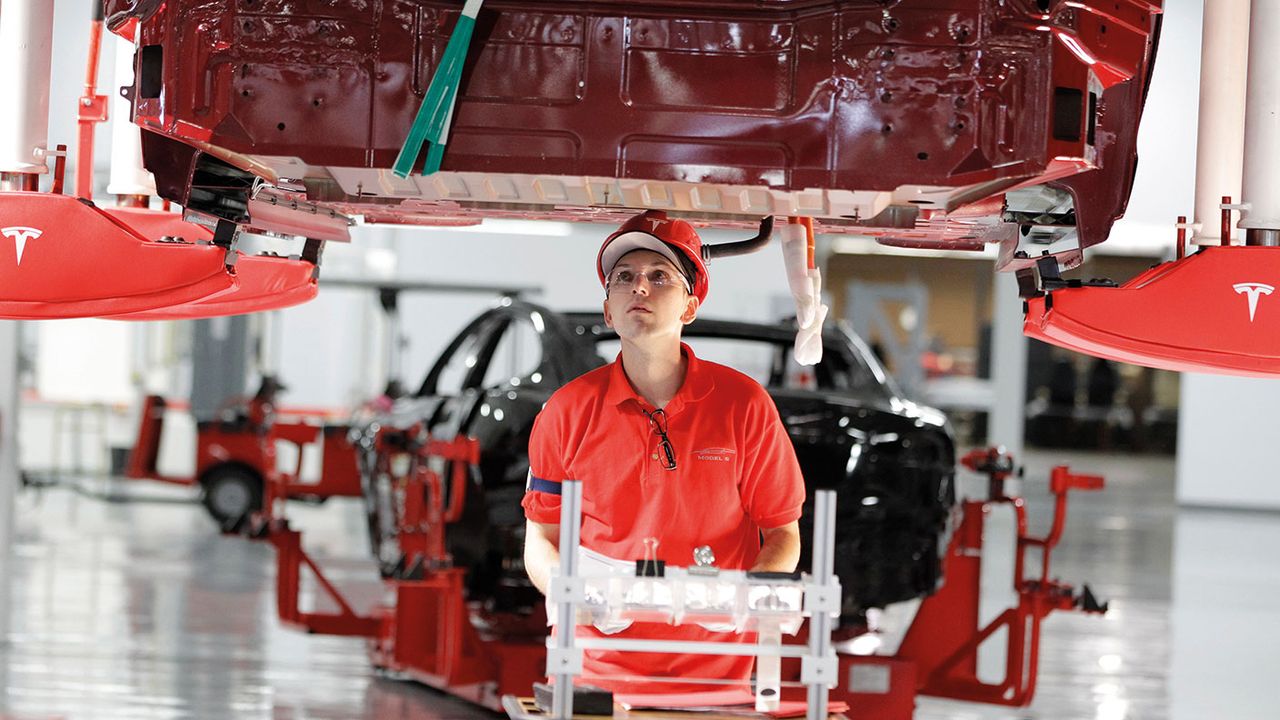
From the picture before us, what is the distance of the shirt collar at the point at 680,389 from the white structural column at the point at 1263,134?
1.50 metres

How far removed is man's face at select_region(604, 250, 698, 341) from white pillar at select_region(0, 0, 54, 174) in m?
1.72

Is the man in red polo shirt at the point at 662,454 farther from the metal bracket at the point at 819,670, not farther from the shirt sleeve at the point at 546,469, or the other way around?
the metal bracket at the point at 819,670

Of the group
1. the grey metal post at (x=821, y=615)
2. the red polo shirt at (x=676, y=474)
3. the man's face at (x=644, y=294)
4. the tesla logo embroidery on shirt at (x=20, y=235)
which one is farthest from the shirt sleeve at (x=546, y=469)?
the tesla logo embroidery on shirt at (x=20, y=235)

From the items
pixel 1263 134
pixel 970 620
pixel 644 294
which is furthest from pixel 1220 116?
pixel 970 620

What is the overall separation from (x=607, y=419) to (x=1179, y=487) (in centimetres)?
1401

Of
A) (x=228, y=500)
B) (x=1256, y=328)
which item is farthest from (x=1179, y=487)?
(x=1256, y=328)

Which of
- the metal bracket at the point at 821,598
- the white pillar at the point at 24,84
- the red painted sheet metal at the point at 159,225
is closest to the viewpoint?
the metal bracket at the point at 821,598

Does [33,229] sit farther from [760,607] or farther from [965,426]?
[965,426]

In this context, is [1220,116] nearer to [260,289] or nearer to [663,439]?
[663,439]

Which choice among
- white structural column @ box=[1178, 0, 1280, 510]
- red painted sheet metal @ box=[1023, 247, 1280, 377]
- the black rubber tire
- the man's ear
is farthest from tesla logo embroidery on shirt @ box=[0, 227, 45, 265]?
white structural column @ box=[1178, 0, 1280, 510]

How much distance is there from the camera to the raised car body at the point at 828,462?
4.76 m

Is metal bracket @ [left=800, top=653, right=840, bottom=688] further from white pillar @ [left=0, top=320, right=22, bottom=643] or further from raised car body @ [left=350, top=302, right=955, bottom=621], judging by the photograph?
white pillar @ [left=0, top=320, right=22, bottom=643]

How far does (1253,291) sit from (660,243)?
1.51 meters

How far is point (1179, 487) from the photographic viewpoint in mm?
15391
